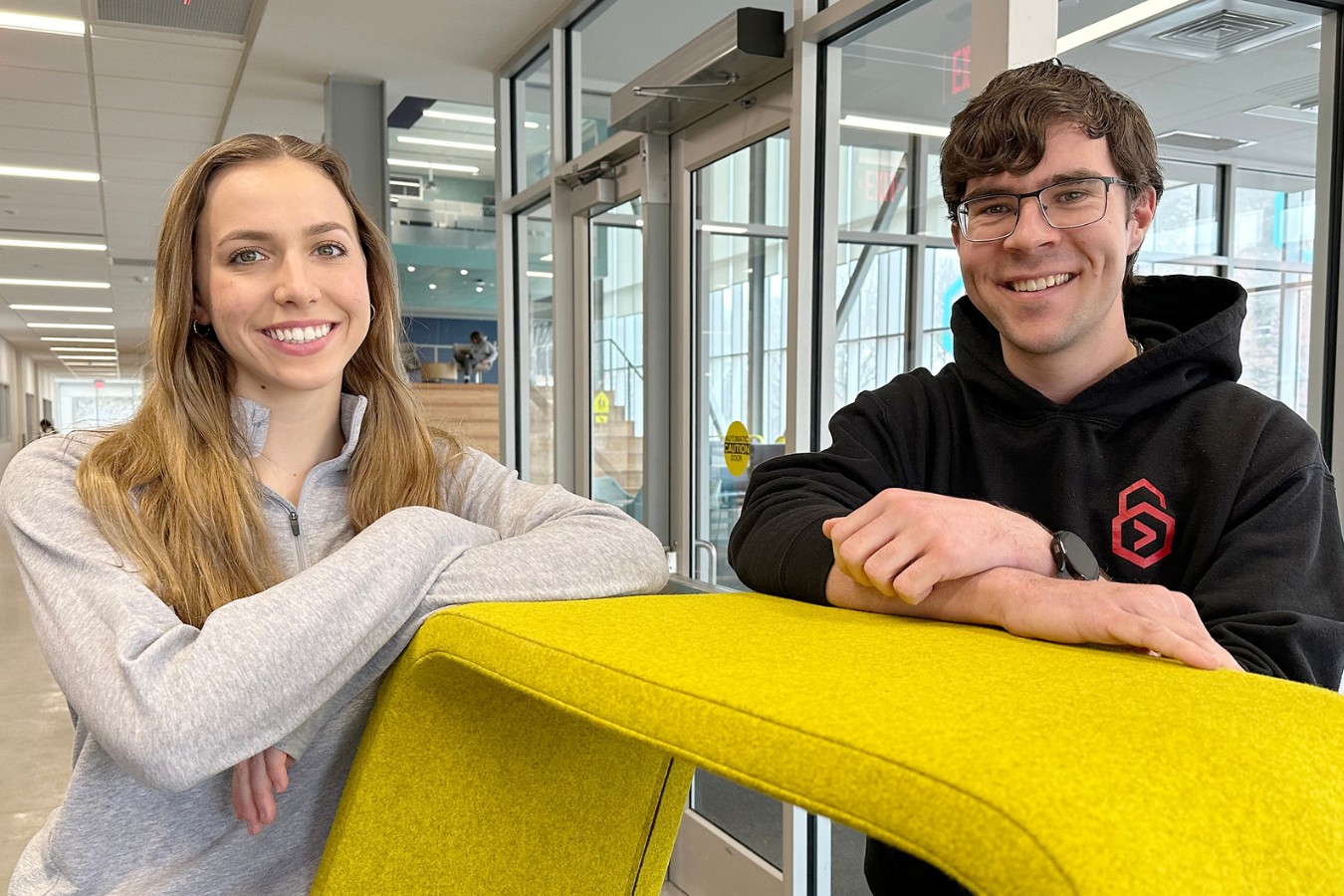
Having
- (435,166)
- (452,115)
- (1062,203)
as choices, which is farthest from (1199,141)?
(435,166)

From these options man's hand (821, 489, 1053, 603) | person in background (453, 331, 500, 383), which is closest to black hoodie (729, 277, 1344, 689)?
man's hand (821, 489, 1053, 603)

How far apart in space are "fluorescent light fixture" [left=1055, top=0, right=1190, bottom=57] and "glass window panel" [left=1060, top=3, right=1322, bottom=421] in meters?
0.01

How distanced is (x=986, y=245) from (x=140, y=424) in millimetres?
1052

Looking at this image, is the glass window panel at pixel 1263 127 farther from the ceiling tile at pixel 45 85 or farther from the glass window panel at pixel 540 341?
the ceiling tile at pixel 45 85

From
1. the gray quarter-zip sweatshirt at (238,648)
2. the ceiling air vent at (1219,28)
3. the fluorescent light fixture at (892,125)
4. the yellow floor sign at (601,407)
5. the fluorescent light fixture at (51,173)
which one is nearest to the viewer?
the gray quarter-zip sweatshirt at (238,648)

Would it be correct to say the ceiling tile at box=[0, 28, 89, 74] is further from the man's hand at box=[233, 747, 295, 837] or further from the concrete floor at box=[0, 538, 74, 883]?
the man's hand at box=[233, 747, 295, 837]

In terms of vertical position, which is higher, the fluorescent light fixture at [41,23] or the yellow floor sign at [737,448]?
the fluorescent light fixture at [41,23]

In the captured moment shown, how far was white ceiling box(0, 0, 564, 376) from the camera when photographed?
5.00m

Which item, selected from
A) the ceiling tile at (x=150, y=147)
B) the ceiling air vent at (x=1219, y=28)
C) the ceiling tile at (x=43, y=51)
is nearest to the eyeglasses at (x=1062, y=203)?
the ceiling air vent at (x=1219, y=28)

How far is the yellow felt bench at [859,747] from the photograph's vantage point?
0.44 metres

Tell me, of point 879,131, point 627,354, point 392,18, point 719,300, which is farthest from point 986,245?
point 392,18

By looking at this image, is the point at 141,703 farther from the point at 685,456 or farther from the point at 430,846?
the point at 685,456

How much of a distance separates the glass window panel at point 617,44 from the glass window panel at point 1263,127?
1479 millimetres

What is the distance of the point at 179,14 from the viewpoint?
5.16 metres
